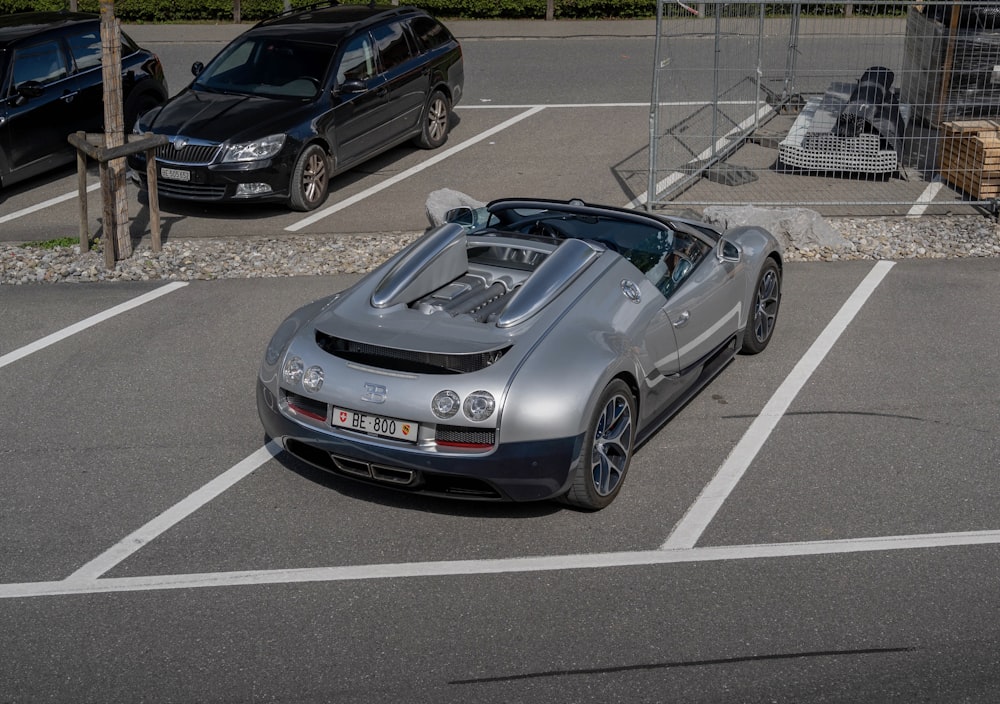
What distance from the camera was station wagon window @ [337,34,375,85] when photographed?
467 inches

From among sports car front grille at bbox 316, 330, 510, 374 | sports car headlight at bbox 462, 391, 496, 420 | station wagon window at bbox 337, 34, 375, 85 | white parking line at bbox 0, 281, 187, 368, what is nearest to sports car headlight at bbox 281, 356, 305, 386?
sports car front grille at bbox 316, 330, 510, 374

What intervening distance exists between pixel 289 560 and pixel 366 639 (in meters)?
0.79

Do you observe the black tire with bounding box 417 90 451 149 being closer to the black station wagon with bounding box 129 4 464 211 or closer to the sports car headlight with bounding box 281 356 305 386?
the black station wagon with bounding box 129 4 464 211

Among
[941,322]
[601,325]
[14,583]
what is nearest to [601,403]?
[601,325]

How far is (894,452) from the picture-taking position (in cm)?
645

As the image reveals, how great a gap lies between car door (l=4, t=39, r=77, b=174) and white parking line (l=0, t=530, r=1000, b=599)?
791 centimetres

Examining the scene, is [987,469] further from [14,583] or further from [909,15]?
[909,15]

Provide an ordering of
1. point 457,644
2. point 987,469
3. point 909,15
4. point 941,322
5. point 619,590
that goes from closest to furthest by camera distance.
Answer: point 457,644
point 619,590
point 987,469
point 941,322
point 909,15

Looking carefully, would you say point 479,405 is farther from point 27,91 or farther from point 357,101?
point 27,91

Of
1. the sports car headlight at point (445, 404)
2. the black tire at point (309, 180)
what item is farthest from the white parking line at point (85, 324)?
the sports car headlight at point (445, 404)

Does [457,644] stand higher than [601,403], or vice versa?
[601,403]

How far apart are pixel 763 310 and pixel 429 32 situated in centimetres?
702

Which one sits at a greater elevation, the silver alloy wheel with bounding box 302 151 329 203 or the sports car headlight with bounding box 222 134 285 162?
the sports car headlight with bounding box 222 134 285 162

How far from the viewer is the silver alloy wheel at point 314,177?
37.3 ft
